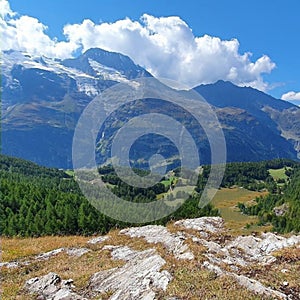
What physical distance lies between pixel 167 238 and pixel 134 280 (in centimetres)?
1426

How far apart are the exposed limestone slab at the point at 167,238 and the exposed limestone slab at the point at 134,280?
10.2ft

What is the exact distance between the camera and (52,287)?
26.1m

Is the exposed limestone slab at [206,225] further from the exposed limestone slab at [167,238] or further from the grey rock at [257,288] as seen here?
the grey rock at [257,288]

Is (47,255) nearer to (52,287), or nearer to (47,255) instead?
(47,255)

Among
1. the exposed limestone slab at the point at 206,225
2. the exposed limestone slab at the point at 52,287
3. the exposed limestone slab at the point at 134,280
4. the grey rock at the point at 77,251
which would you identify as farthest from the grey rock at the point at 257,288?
the exposed limestone slab at the point at 206,225

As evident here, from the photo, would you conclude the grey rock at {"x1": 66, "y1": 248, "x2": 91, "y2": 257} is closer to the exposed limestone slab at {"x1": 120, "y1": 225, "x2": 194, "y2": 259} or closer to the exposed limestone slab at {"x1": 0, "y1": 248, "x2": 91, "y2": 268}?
the exposed limestone slab at {"x1": 0, "y1": 248, "x2": 91, "y2": 268}

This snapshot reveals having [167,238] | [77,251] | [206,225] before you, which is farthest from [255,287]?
[206,225]

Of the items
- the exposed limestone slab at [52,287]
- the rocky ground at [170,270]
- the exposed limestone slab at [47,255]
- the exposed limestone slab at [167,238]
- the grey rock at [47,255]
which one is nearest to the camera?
the rocky ground at [170,270]

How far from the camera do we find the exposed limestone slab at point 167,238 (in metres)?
30.5

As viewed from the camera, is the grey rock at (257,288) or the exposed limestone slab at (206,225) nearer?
the grey rock at (257,288)

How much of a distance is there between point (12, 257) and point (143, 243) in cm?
1368

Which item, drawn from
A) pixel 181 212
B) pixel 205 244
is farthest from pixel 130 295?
pixel 181 212

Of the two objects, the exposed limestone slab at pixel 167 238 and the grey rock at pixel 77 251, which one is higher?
the exposed limestone slab at pixel 167 238

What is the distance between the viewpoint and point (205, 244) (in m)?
34.3
